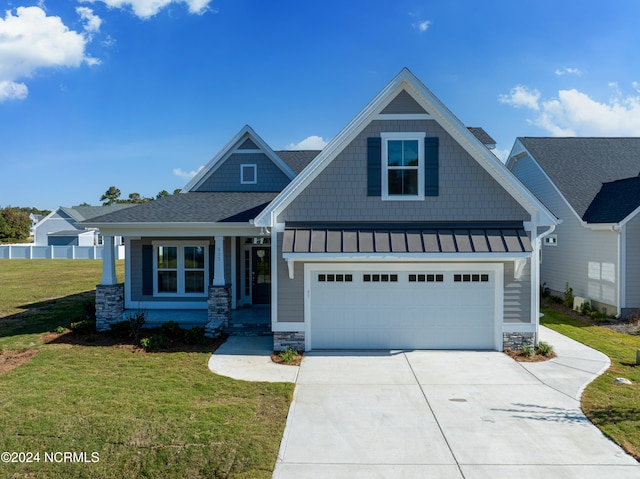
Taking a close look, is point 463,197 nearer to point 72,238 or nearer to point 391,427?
point 391,427

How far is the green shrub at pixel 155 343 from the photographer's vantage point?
36.2 ft

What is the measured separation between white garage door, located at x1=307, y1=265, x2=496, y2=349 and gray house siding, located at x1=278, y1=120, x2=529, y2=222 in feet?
4.73

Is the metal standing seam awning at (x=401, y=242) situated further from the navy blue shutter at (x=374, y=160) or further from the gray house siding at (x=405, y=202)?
the navy blue shutter at (x=374, y=160)

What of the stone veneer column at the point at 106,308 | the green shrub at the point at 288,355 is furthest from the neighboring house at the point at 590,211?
the stone veneer column at the point at 106,308

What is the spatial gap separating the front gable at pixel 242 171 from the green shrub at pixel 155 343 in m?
6.67

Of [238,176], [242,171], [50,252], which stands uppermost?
[242,171]

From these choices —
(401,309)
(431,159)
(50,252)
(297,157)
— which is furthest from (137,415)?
(50,252)

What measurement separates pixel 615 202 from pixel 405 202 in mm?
10470

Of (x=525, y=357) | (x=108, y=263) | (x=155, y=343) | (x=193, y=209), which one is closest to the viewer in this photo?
(x=525, y=357)

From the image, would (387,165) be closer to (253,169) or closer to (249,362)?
(249,362)

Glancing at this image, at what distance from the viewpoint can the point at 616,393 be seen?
26.2 ft

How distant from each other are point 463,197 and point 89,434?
929 centimetres

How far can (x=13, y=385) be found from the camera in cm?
835

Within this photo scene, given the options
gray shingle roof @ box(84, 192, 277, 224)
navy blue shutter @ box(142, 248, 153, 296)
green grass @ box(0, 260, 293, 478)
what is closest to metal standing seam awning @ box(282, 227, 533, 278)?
gray shingle roof @ box(84, 192, 277, 224)
